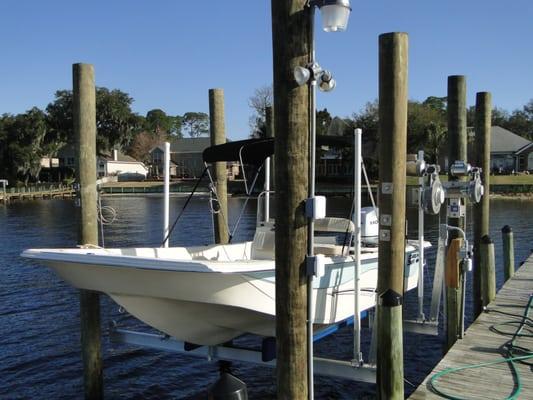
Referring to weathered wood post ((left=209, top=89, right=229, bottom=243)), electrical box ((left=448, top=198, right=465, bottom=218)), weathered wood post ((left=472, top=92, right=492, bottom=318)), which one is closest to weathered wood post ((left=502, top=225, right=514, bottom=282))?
weathered wood post ((left=472, top=92, right=492, bottom=318))

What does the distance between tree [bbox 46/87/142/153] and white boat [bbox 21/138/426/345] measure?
90054mm

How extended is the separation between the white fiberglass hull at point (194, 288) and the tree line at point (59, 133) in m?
69.9

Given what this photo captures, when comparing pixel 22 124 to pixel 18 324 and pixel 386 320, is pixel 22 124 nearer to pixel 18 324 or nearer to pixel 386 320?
pixel 18 324

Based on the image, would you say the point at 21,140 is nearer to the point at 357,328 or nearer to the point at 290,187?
the point at 357,328

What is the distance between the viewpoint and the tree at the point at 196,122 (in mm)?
155125

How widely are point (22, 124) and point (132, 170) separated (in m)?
24.7

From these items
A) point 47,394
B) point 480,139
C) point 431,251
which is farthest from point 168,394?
point 431,251

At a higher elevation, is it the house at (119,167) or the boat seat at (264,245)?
the house at (119,167)

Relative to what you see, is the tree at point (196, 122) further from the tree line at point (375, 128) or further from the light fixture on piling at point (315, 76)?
the light fixture on piling at point (315, 76)

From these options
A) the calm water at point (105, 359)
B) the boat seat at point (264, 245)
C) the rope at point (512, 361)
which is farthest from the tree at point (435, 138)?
the rope at point (512, 361)

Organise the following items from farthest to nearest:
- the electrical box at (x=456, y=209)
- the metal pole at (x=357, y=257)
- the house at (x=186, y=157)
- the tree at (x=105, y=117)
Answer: the house at (x=186, y=157) → the tree at (x=105, y=117) → the electrical box at (x=456, y=209) → the metal pole at (x=357, y=257)

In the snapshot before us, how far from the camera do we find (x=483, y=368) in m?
6.57

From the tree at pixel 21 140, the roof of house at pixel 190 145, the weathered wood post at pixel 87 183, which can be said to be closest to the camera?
the weathered wood post at pixel 87 183

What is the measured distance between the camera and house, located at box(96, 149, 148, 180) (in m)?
96.2
